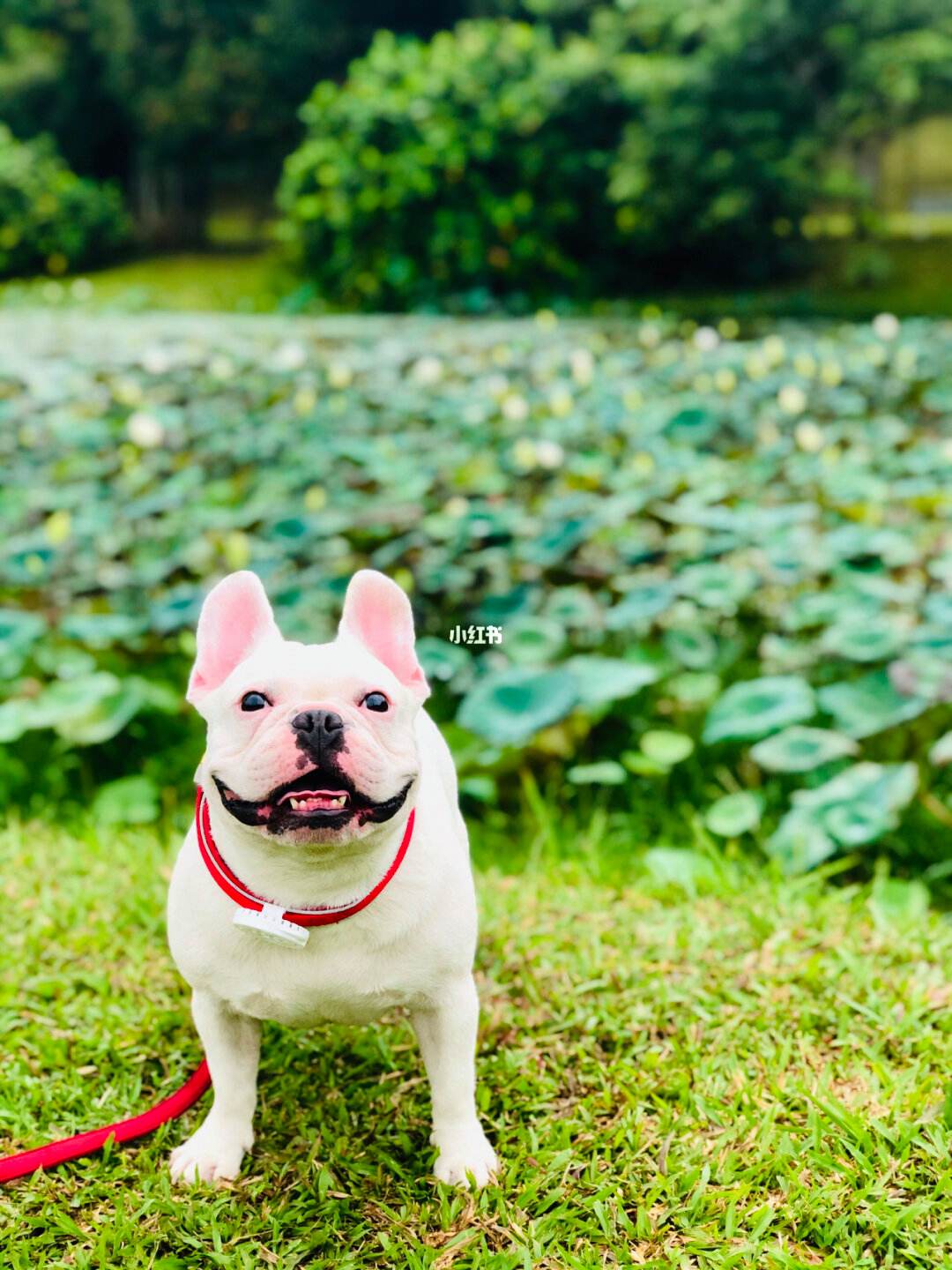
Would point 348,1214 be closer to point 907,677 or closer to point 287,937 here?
point 287,937

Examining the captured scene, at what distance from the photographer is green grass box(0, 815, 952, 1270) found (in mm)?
1272

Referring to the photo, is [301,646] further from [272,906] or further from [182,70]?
[182,70]

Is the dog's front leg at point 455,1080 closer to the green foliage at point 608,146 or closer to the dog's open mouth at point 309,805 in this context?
the dog's open mouth at point 309,805

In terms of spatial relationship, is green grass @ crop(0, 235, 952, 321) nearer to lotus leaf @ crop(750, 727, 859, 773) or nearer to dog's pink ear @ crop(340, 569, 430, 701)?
lotus leaf @ crop(750, 727, 859, 773)

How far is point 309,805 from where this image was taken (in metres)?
1.06

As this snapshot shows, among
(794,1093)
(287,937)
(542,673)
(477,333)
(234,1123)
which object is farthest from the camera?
(477,333)

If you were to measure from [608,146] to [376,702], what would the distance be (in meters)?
7.17

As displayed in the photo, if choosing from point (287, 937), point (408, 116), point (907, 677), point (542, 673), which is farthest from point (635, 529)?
point (408, 116)

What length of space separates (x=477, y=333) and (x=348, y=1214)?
13.2ft

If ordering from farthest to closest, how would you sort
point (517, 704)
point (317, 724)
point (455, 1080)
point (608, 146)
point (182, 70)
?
point (182, 70) < point (608, 146) < point (517, 704) < point (455, 1080) < point (317, 724)

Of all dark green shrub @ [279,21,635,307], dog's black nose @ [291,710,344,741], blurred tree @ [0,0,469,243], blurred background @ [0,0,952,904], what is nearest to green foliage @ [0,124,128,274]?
blurred tree @ [0,0,469,243]

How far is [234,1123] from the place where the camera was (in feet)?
4.43

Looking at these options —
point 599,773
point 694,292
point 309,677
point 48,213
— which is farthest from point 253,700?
point 48,213

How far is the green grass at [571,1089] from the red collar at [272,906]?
1.27ft
